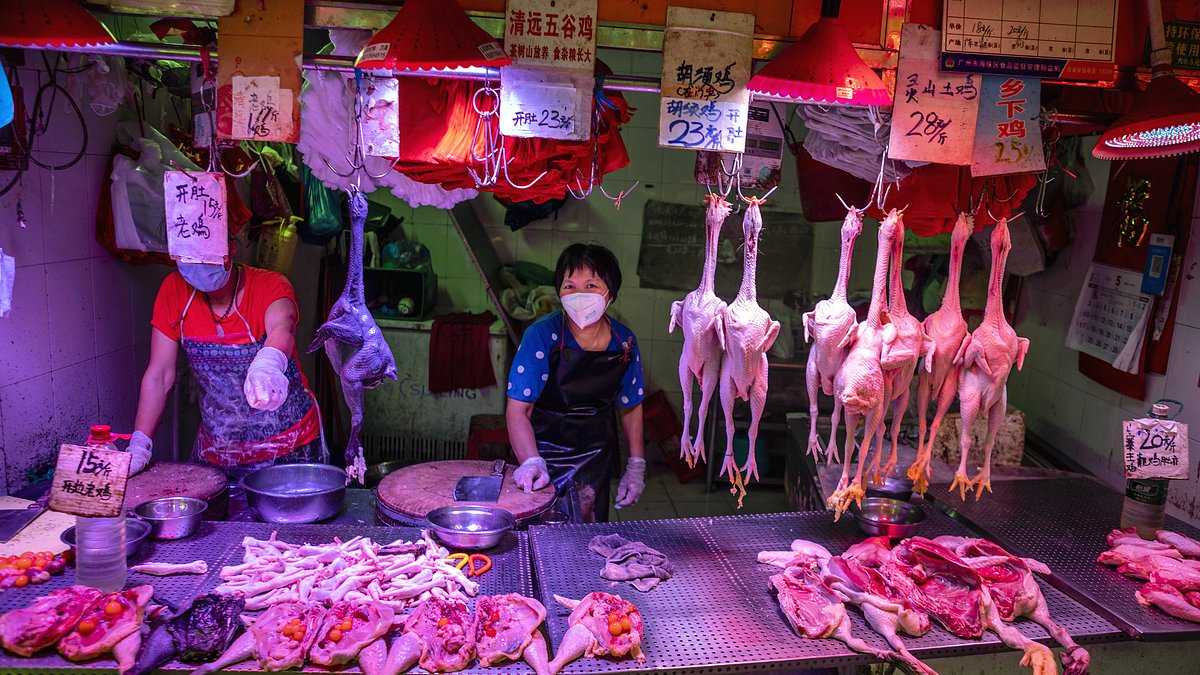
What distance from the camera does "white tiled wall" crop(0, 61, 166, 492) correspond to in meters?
3.62

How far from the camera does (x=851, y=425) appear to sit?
124 inches

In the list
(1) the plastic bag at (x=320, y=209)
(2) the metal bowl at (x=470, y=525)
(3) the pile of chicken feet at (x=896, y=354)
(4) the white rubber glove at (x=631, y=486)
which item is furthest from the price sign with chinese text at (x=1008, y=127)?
(1) the plastic bag at (x=320, y=209)

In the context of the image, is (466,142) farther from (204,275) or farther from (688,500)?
(688,500)

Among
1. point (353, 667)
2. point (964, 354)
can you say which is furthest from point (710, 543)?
point (353, 667)

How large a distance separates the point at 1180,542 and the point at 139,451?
426 cm

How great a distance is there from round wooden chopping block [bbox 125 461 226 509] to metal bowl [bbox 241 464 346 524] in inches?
5.1

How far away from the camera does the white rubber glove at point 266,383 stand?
A: 3379 mm

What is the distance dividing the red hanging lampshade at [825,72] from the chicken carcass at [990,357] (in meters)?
0.86

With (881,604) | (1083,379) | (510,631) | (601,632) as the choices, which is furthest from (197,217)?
(1083,379)

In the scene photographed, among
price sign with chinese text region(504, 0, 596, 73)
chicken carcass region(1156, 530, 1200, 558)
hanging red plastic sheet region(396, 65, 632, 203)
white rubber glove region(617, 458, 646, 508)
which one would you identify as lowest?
white rubber glove region(617, 458, 646, 508)

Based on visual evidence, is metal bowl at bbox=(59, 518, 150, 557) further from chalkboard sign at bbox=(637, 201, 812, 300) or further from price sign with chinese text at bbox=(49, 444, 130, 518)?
chalkboard sign at bbox=(637, 201, 812, 300)

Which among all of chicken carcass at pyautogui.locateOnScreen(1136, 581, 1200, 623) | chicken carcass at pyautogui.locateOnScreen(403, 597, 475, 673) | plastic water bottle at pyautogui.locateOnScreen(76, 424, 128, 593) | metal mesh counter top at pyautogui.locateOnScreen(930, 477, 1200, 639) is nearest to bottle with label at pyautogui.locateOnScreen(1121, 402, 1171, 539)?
metal mesh counter top at pyautogui.locateOnScreen(930, 477, 1200, 639)

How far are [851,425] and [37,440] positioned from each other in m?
3.59

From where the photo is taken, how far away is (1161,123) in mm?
2764
